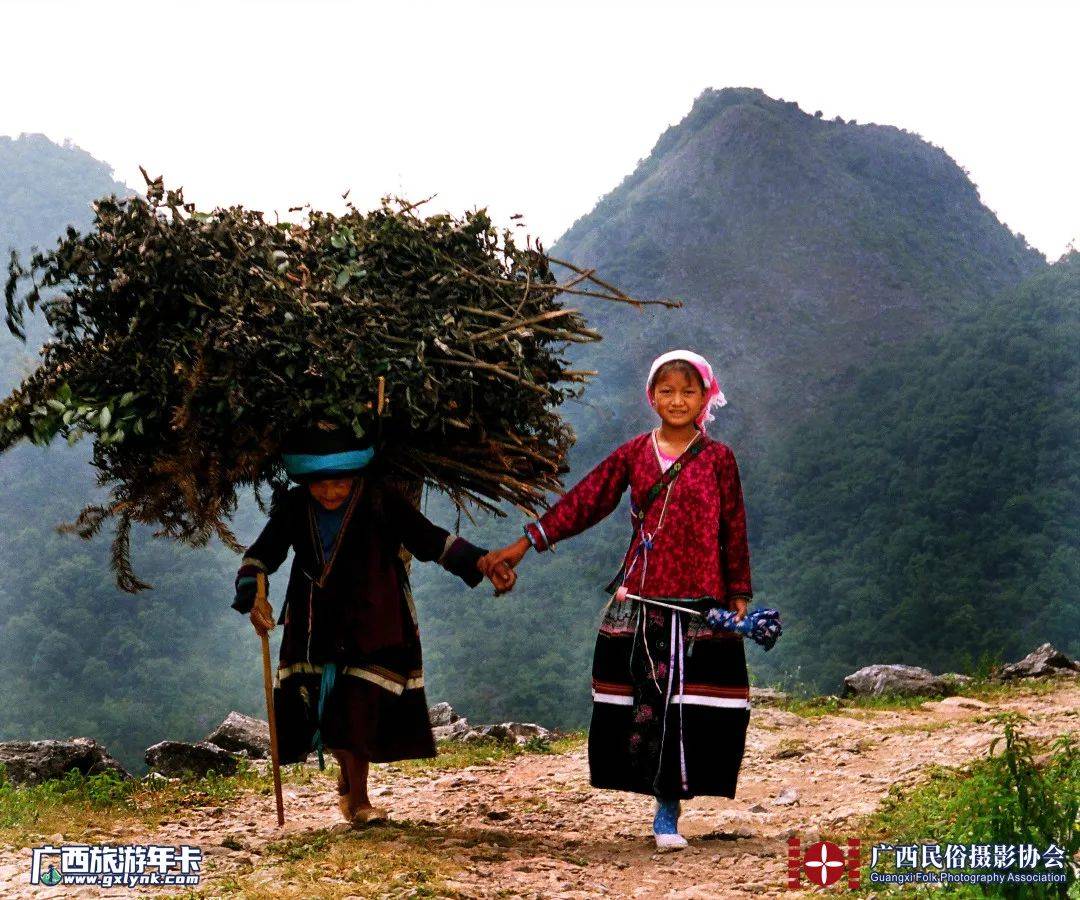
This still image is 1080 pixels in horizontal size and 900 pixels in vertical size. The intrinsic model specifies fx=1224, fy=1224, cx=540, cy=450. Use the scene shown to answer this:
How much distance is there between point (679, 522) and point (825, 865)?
5.00 feet

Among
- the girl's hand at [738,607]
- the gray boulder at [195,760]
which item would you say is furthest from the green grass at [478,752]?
the girl's hand at [738,607]

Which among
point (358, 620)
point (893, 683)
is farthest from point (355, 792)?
point (893, 683)

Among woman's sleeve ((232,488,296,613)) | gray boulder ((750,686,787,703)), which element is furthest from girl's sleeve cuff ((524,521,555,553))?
gray boulder ((750,686,787,703))

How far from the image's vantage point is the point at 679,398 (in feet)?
17.7

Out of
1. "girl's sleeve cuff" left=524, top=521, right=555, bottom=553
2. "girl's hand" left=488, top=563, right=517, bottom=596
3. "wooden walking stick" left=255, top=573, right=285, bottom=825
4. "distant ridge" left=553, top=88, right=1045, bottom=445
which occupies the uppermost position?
"distant ridge" left=553, top=88, right=1045, bottom=445

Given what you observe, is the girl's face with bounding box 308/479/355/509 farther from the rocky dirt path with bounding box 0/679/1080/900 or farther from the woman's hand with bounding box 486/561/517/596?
the rocky dirt path with bounding box 0/679/1080/900

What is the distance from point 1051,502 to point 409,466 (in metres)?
32.5

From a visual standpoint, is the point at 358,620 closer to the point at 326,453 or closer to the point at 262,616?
the point at 262,616

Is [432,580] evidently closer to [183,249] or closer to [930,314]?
[930,314]

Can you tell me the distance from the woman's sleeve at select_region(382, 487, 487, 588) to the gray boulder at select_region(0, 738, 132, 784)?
10.5 ft

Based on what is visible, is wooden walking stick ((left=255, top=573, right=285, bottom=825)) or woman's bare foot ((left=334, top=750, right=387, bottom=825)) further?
woman's bare foot ((left=334, top=750, right=387, bottom=825))

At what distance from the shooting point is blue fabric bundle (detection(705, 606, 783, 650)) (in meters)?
5.18

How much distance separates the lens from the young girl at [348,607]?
5.43 metres

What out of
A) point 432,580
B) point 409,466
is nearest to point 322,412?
point 409,466
